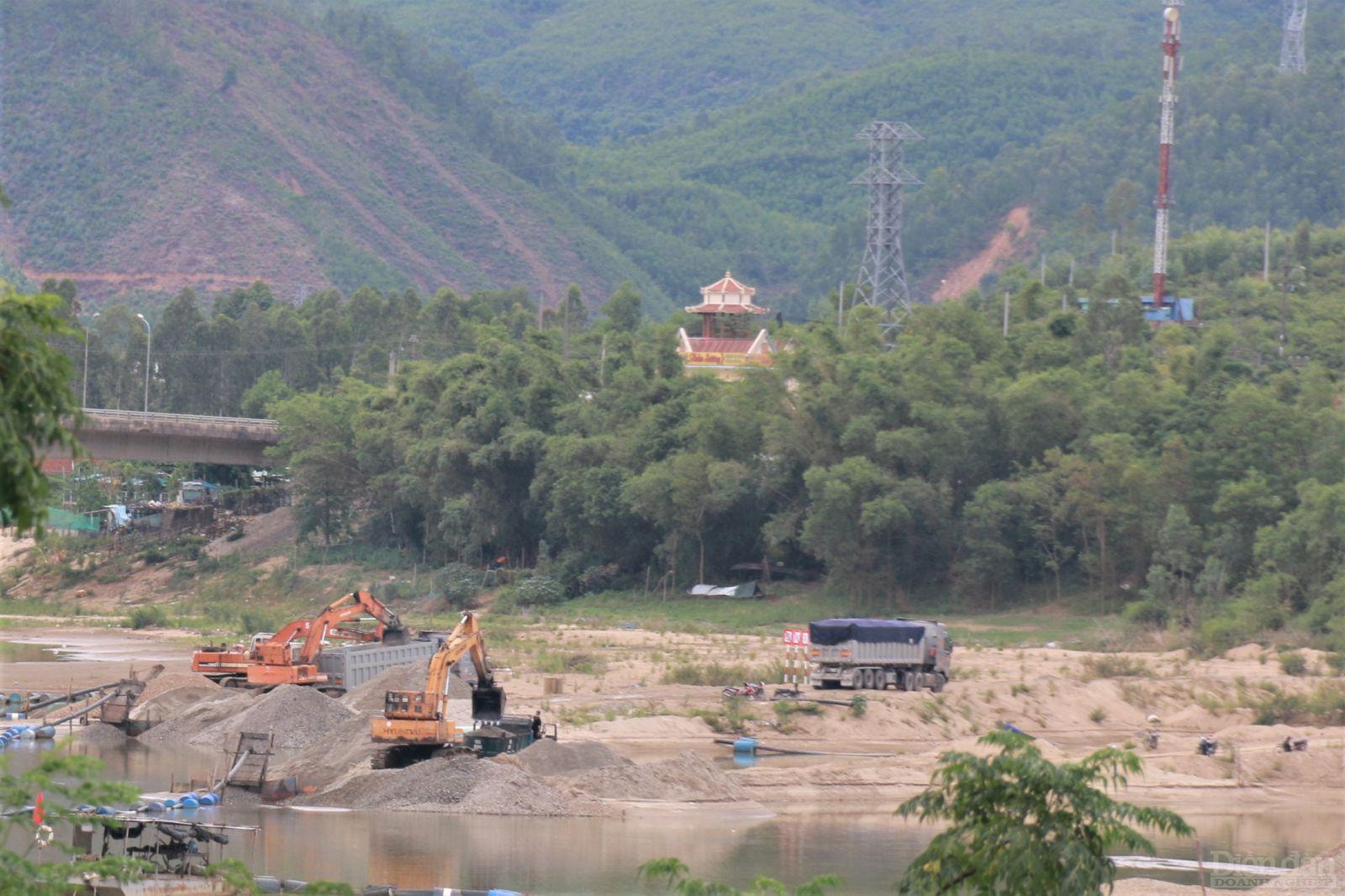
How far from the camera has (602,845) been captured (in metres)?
32.2

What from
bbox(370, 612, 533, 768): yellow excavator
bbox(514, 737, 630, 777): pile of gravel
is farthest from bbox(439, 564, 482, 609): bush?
bbox(514, 737, 630, 777): pile of gravel

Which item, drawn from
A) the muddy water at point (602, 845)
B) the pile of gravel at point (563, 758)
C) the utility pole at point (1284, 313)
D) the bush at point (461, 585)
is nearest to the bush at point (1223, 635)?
the muddy water at point (602, 845)

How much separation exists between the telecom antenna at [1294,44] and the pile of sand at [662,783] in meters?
162

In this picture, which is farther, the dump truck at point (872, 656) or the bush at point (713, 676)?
the bush at point (713, 676)

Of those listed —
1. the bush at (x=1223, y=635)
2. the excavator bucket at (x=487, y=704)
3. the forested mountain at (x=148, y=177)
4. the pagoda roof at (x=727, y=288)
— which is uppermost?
the forested mountain at (x=148, y=177)

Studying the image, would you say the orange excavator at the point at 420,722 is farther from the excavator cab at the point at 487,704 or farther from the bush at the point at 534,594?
the bush at the point at 534,594

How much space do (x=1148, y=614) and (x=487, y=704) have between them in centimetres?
3250

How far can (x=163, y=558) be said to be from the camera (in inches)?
3730

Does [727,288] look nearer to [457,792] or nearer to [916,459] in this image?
[916,459]

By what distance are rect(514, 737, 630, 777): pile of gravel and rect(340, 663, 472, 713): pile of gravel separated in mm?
7936

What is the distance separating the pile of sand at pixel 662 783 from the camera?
35.5m

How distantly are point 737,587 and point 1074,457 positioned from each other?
45.1 feet

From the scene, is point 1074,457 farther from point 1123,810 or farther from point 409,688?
point 1123,810

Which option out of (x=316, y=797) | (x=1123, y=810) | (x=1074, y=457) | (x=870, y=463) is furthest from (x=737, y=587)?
(x=1123, y=810)
